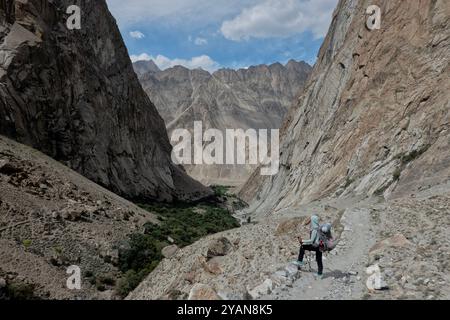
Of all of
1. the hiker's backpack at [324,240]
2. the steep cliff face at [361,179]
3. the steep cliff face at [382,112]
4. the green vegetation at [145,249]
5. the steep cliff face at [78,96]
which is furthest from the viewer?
the steep cliff face at [78,96]

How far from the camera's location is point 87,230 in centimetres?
2645

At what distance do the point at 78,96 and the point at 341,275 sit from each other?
41375mm

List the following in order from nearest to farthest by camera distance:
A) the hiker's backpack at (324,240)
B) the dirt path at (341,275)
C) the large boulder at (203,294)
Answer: the large boulder at (203,294) < the dirt path at (341,275) < the hiker's backpack at (324,240)

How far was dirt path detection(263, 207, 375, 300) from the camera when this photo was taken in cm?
988

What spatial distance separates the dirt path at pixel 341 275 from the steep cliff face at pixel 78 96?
30.4 m

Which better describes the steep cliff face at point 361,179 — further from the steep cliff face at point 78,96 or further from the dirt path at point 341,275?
the steep cliff face at point 78,96

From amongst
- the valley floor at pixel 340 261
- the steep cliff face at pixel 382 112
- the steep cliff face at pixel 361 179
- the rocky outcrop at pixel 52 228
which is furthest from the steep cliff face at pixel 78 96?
the valley floor at pixel 340 261

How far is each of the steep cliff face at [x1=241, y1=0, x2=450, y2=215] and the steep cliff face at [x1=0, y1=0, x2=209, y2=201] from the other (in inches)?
800

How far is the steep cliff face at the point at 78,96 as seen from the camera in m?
38.7

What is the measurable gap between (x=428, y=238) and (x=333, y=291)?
4.46 meters

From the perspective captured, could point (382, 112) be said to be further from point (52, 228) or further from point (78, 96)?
point (78, 96)

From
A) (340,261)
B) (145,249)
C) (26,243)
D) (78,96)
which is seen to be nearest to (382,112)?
(145,249)

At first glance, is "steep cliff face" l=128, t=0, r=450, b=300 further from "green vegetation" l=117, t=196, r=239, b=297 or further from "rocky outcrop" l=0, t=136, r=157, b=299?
"rocky outcrop" l=0, t=136, r=157, b=299
